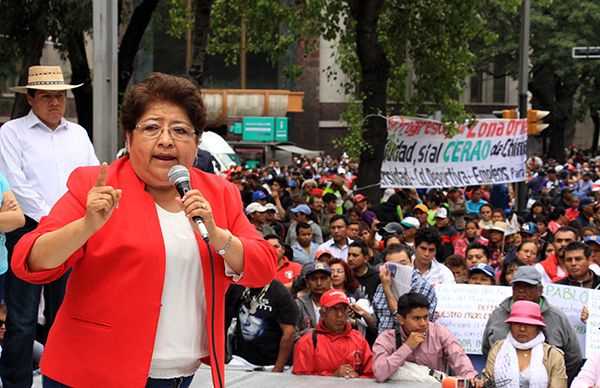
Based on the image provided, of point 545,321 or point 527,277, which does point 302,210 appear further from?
point 545,321

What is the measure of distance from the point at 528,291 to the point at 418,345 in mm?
974

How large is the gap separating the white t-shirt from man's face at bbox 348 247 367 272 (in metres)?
7.26

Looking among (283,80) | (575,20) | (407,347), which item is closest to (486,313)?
(407,347)

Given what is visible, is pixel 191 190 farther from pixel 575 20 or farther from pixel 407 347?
pixel 575 20

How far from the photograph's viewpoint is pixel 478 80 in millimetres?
62094

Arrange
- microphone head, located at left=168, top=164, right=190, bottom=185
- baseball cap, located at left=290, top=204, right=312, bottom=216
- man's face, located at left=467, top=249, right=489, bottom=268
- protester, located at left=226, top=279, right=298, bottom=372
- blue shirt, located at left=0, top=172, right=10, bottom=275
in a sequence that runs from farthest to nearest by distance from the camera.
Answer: baseball cap, located at left=290, top=204, right=312, bottom=216 → man's face, located at left=467, top=249, right=489, bottom=268 → protester, located at left=226, top=279, right=298, bottom=372 → blue shirt, located at left=0, top=172, right=10, bottom=275 → microphone head, located at left=168, top=164, right=190, bottom=185

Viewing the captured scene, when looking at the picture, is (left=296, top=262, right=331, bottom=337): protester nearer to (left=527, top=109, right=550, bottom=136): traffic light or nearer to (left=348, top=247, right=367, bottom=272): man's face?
(left=348, top=247, right=367, bottom=272): man's face

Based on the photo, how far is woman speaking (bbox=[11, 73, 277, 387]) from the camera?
3611 mm

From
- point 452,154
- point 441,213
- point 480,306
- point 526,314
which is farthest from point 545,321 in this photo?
point 452,154

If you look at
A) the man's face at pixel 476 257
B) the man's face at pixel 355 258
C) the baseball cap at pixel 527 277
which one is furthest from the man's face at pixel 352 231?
the baseball cap at pixel 527 277

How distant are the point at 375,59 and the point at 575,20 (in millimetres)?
29623

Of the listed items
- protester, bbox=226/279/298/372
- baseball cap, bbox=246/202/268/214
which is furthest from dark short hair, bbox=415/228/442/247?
baseball cap, bbox=246/202/268/214

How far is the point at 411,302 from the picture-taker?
28.0ft

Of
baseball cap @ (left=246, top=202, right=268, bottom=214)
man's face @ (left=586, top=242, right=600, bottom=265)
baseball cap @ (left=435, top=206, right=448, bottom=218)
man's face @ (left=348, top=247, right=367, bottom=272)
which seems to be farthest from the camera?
baseball cap @ (left=435, top=206, right=448, bottom=218)
